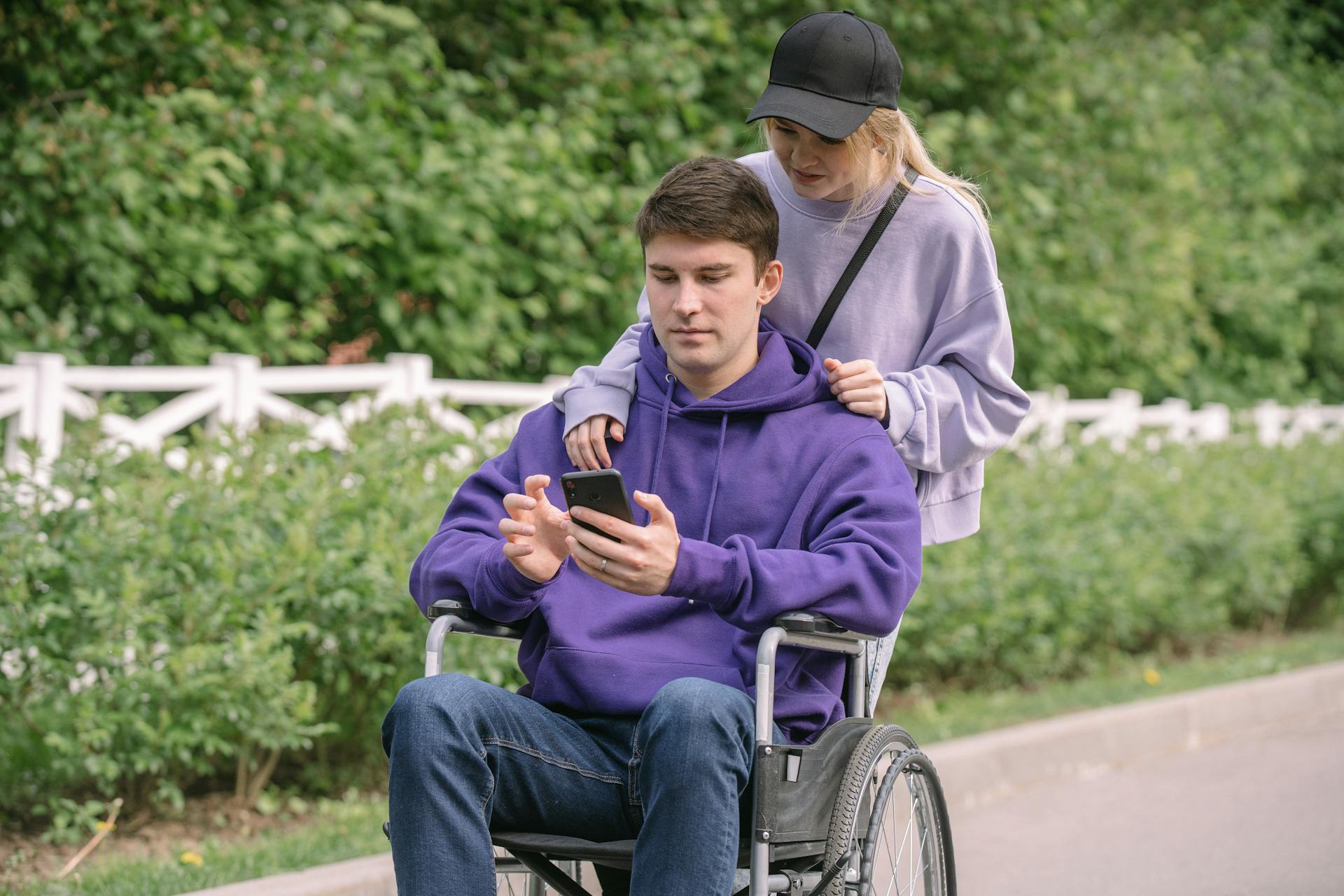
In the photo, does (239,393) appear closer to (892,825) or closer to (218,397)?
(218,397)

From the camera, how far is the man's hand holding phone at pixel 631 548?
2.49 metres

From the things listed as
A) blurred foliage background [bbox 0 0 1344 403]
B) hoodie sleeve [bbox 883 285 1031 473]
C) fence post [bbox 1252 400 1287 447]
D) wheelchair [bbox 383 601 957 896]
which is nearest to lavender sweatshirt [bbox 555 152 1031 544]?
hoodie sleeve [bbox 883 285 1031 473]

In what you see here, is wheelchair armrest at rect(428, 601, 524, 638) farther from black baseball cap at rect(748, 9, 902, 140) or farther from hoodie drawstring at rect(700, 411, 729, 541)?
black baseball cap at rect(748, 9, 902, 140)

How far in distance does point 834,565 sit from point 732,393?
0.46 meters

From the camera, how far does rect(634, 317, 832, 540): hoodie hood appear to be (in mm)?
2896

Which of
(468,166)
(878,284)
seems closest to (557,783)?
(878,284)

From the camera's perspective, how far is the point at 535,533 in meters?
2.67

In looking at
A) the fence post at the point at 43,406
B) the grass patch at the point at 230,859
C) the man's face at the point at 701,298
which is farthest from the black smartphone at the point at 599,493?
the fence post at the point at 43,406

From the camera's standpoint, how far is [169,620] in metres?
4.24

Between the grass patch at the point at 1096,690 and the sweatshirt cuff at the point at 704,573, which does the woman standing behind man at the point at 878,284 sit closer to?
the sweatshirt cuff at the point at 704,573

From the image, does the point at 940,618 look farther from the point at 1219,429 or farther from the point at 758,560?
the point at 1219,429

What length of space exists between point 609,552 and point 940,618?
4.07 meters

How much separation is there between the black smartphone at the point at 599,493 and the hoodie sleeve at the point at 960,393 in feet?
2.33

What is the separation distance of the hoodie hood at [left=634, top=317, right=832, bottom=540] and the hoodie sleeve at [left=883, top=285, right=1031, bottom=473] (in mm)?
173
